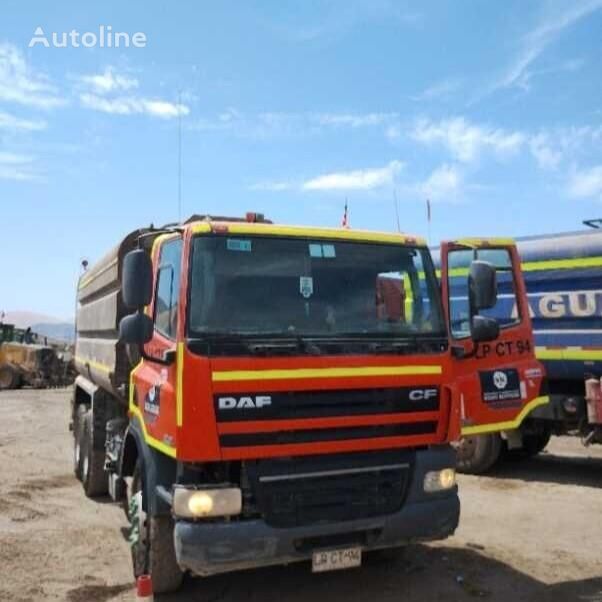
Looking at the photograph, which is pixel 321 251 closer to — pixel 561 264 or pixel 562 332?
pixel 561 264

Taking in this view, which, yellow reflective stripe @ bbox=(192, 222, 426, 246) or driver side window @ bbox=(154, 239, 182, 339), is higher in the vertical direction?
yellow reflective stripe @ bbox=(192, 222, 426, 246)

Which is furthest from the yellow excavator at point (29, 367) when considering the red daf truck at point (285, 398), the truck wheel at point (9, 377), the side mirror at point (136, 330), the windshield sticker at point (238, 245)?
the windshield sticker at point (238, 245)

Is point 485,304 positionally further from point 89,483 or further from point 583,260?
point 89,483

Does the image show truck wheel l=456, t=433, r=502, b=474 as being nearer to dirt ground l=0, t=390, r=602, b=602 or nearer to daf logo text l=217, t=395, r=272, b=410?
dirt ground l=0, t=390, r=602, b=602

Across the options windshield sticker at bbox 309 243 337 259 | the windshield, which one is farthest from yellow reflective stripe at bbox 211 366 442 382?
windshield sticker at bbox 309 243 337 259

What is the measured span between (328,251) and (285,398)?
3.31 ft

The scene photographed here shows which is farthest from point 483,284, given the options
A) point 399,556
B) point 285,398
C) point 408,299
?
point 399,556

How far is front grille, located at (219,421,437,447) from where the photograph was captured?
159 inches

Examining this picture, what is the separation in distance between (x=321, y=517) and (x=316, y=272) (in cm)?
147

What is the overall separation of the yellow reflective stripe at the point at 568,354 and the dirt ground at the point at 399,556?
1.50m

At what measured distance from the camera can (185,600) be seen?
471cm

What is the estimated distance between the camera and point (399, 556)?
18.1ft

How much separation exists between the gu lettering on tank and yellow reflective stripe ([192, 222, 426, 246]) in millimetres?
2674

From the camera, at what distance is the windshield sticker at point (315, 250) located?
4.50m
